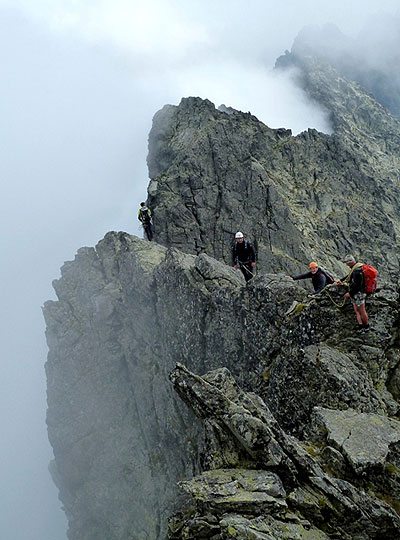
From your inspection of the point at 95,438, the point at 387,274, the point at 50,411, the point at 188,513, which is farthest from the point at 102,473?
the point at 387,274

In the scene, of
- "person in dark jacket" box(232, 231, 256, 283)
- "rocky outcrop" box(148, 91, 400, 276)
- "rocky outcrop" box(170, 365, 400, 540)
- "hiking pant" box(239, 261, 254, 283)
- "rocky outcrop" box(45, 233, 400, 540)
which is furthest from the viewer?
"rocky outcrop" box(148, 91, 400, 276)

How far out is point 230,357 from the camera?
79.6 feet

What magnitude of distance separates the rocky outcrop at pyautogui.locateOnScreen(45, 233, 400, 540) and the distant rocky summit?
106 mm

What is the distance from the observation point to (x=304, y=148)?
6700 cm

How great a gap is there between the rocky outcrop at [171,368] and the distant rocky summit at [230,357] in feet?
0.35

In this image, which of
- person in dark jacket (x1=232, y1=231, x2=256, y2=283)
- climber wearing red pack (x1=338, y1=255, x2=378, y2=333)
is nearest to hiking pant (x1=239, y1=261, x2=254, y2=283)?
person in dark jacket (x1=232, y1=231, x2=256, y2=283)

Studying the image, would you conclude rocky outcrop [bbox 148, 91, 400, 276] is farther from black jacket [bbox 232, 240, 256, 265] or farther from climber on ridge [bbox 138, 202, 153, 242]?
black jacket [bbox 232, 240, 256, 265]

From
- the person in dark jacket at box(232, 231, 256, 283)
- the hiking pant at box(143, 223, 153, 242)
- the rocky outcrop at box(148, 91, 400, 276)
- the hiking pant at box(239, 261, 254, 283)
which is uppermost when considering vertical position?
the rocky outcrop at box(148, 91, 400, 276)

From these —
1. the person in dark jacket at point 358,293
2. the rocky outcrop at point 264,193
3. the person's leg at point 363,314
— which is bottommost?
the person's leg at point 363,314

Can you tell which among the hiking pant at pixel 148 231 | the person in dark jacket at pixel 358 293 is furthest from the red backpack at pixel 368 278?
the hiking pant at pixel 148 231

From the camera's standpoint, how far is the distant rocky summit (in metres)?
11.5

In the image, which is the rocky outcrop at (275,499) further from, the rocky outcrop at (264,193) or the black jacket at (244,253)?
the rocky outcrop at (264,193)

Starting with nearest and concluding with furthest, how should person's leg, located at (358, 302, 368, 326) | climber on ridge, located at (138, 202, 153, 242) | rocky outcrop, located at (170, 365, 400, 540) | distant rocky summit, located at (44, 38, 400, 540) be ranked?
1. rocky outcrop, located at (170, 365, 400, 540)
2. distant rocky summit, located at (44, 38, 400, 540)
3. person's leg, located at (358, 302, 368, 326)
4. climber on ridge, located at (138, 202, 153, 242)

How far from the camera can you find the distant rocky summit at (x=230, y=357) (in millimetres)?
11461
